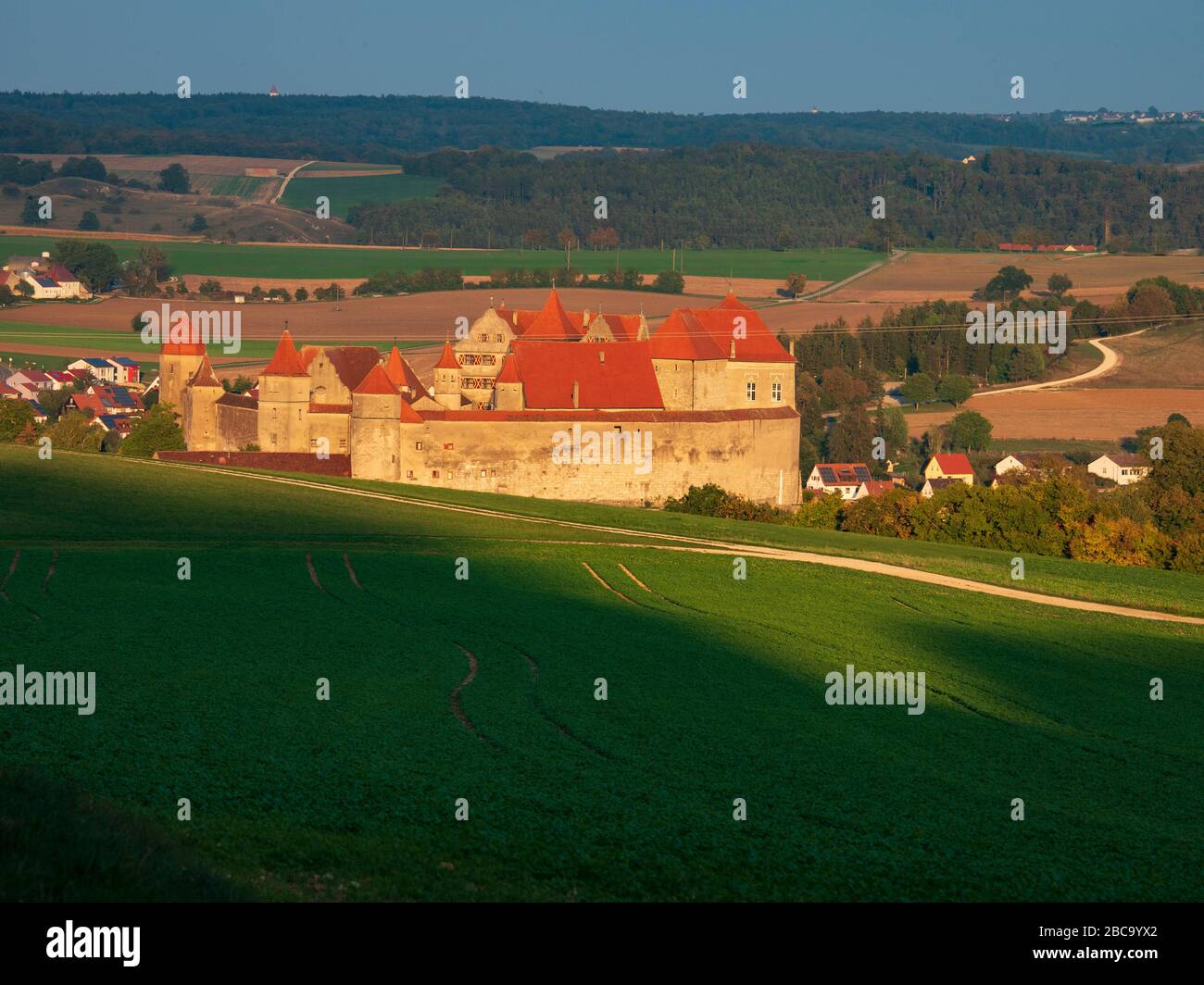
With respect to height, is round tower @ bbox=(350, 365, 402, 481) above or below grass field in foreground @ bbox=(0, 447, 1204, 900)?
above

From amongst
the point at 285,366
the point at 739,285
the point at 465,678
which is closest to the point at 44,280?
the point at 739,285

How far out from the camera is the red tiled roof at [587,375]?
2692 inches

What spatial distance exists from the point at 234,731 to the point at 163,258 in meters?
156

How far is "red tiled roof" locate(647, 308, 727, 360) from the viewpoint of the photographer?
235ft

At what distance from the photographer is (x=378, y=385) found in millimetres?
64688

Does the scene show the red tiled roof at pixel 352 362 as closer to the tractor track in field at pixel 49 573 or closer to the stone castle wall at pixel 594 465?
the stone castle wall at pixel 594 465

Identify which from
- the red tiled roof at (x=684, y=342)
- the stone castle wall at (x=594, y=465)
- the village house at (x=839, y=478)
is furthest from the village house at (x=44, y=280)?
the stone castle wall at (x=594, y=465)

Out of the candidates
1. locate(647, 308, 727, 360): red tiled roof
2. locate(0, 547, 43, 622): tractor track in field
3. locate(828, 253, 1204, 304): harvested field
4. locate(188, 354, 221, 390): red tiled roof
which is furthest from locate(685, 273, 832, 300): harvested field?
locate(0, 547, 43, 622): tractor track in field

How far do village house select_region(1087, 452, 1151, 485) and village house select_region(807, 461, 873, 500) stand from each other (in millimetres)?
13654

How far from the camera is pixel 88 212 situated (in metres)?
198

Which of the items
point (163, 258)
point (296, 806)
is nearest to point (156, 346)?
point (163, 258)

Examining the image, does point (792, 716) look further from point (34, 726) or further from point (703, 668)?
point (34, 726)

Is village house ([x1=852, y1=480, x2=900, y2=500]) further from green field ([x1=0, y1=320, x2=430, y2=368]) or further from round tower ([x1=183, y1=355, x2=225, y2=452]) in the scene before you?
green field ([x1=0, y1=320, x2=430, y2=368])

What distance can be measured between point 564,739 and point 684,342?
53.3 metres
